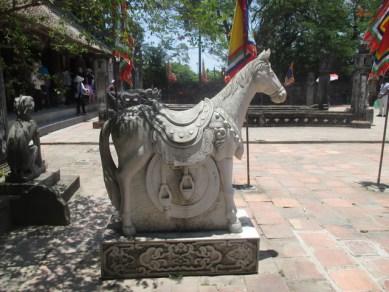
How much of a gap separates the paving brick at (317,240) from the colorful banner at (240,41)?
2.62 meters

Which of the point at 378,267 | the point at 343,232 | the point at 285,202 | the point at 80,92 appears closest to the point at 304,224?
the point at 343,232

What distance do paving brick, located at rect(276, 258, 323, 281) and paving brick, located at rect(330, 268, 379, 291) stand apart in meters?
0.15

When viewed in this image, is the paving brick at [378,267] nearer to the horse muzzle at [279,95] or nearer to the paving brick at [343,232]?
the paving brick at [343,232]

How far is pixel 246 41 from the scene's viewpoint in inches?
218

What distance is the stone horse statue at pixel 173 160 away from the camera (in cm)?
313

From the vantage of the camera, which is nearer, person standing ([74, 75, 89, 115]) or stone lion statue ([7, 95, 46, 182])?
stone lion statue ([7, 95, 46, 182])

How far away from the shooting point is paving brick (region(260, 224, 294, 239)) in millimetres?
4039

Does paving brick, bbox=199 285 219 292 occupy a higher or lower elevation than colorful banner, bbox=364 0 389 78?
lower

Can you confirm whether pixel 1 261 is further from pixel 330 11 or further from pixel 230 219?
pixel 330 11

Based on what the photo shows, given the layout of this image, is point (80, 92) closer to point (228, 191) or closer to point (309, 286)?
point (228, 191)

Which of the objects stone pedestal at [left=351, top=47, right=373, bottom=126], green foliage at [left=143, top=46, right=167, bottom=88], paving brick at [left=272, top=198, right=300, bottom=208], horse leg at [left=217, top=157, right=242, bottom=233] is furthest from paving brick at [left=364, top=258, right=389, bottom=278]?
green foliage at [left=143, top=46, right=167, bottom=88]

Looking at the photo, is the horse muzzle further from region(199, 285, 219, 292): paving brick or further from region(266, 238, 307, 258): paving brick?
region(199, 285, 219, 292): paving brick

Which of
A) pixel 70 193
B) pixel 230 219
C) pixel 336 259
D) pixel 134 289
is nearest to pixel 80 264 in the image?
pixel 134 289

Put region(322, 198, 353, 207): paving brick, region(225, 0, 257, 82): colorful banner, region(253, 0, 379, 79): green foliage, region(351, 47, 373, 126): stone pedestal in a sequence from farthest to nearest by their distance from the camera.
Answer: region(253, 0, 379, 79): green foliage → region(351, 47, 373, 126): stone pedestal → region(225, 0, 257, 82): colorful banner → region(322, 198, 353, 207): paving brick
